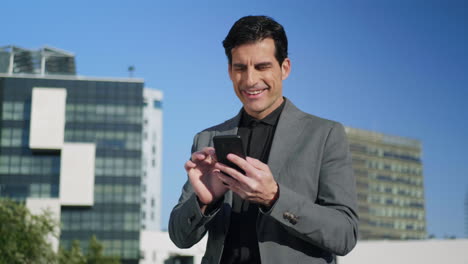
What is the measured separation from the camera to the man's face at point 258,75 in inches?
115

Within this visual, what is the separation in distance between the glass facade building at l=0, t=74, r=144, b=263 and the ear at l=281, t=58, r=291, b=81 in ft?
245

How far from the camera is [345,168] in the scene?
2879mm

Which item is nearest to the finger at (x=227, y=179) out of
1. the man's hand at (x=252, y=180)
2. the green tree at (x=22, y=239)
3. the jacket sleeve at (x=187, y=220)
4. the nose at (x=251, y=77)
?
the man's hand at (x=252, y=180)

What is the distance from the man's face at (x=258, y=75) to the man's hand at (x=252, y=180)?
0.51 m

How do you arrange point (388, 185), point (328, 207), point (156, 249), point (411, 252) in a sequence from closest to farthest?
1. point (328, 207)
2. point (411, 252)
3. point (156, 249)
4. point (388, 185)

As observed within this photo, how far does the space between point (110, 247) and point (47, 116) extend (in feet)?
57.9

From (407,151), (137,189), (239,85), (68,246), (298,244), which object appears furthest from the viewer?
(407,151)

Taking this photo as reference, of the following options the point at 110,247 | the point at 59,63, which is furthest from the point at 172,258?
the point at 59,63

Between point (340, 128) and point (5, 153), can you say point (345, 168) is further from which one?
point (5, 153)

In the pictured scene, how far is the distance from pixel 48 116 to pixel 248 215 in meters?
78.8

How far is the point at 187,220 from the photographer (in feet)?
9.52

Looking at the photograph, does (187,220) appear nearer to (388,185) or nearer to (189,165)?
(189,165)

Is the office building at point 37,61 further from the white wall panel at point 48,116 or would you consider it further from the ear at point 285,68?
the ear at point 285,68

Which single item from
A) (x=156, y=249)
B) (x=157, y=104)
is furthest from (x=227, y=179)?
(x=157, y=104)
